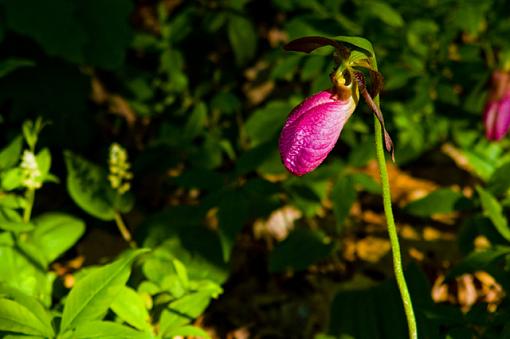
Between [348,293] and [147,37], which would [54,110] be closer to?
[147,37]

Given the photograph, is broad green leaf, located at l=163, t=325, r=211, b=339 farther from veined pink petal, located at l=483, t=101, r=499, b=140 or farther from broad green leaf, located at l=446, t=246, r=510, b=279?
veined pink petal, located at l=483, t=101, r=499, b=140

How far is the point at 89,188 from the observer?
2076 mm

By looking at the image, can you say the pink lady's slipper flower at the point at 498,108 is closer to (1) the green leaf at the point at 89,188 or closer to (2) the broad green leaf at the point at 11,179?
(1) the green leaf at the point at 89,188

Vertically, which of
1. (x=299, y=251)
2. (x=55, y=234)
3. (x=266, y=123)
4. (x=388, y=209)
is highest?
(x=388, y=209)

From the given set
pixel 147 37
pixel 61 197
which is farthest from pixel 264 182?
pixel 61 197

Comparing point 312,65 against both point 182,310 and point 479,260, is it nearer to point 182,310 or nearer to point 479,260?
point 479,260

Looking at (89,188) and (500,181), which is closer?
(500,181)

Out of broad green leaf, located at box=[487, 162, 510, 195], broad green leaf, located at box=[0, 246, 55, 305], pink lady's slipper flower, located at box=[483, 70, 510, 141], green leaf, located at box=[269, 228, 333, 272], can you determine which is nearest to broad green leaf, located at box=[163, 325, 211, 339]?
broad green leaf, located at box=[0, 246, 55, 305]

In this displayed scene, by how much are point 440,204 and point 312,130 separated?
918 millimetres

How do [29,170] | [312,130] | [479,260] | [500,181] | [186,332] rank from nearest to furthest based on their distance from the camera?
[312,130]
[186,332]
[479,260]
[29,170]
[500,181]

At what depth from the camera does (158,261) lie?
176 cm

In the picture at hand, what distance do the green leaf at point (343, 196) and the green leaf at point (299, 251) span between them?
0.15 meters

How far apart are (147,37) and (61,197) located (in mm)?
799

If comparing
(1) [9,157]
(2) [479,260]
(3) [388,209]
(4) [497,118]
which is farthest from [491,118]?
(1) [9,157]
